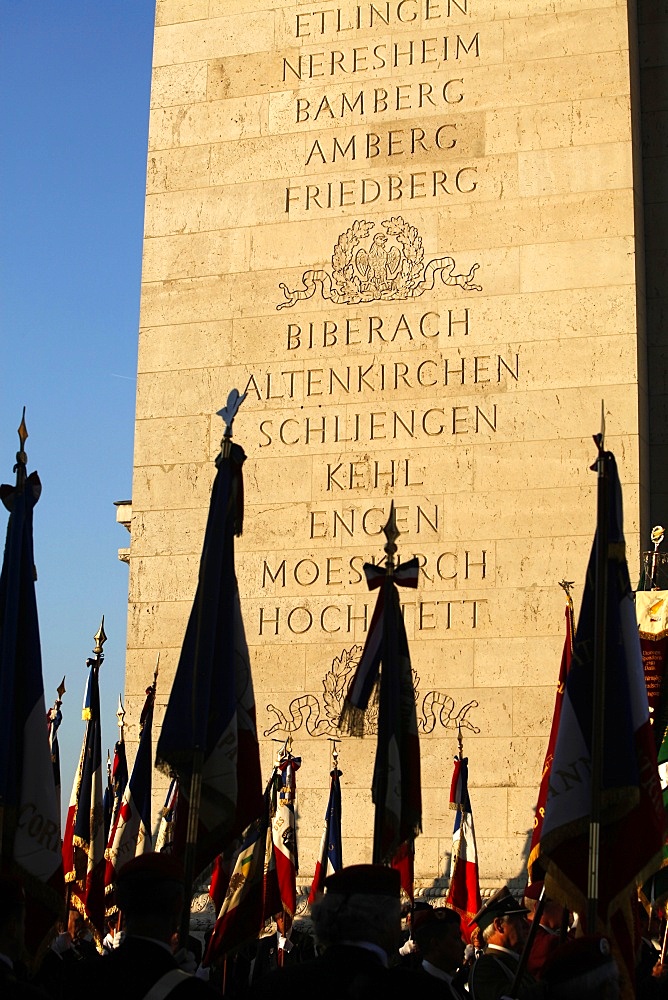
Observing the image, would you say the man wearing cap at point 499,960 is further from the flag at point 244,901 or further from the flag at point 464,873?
the flag at point 464,873

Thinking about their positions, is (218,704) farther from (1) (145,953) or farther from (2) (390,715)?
(1) (145,953)

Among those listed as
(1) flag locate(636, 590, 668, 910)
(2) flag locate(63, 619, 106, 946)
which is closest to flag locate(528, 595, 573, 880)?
(1) flag locate(636, 590, 668, 910)

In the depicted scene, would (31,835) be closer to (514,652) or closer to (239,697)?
(239,697)

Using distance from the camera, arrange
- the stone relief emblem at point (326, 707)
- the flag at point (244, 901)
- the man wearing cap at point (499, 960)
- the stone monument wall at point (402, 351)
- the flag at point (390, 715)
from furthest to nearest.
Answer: the stone relief emblem at point (326, 707) < the stone monument wall at point (402, 351) < the flag at point (244, 901) < the flag at point (390, 715) < the man wearing cap at point (499, 960)

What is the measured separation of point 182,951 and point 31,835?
163 cm

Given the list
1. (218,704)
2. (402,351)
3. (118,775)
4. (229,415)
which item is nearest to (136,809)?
(118,775)

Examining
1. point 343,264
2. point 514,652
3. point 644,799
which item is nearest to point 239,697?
point 644,799

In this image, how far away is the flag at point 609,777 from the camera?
643cm

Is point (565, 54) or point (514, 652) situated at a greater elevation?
point (565, 54)

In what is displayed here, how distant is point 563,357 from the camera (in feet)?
51.4

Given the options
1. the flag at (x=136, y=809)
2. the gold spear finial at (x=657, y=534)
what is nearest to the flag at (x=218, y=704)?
the flag at (x=136, y=809)

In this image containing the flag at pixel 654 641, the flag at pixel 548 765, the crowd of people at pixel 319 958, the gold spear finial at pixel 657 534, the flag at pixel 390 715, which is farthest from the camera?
the gold spear finial at pixel 657 534

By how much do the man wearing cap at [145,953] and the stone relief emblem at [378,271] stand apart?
497 inches

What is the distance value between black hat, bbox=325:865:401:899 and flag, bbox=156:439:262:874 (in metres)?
2.69
